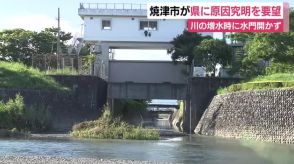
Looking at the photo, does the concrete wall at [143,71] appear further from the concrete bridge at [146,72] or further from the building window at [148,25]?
the building window at [148,25]

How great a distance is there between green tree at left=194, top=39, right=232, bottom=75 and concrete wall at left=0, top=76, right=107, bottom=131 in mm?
10008

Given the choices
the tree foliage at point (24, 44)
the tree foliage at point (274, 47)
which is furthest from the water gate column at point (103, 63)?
the tree foliage at point (24, 44)

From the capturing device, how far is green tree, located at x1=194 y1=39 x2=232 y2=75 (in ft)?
172

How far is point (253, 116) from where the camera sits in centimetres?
3903

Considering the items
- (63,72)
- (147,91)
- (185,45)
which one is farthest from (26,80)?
(185,45)

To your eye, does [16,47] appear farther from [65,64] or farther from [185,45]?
[185,45]

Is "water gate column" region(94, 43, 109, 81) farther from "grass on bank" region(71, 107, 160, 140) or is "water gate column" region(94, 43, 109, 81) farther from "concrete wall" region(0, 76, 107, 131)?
"grass on bank" region(71, 107, 160, 140)

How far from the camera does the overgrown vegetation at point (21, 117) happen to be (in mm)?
41500

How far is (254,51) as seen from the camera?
147ft

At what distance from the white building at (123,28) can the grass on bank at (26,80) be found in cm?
1104

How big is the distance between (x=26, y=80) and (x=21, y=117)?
9089mm

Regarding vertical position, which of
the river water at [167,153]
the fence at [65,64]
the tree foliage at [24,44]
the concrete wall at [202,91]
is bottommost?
the river water at [167,153]

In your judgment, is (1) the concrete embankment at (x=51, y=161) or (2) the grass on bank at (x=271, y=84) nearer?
(1) the concrete embankment at (x=51, y=161)

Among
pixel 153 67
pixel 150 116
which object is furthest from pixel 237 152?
pixel 150 116
